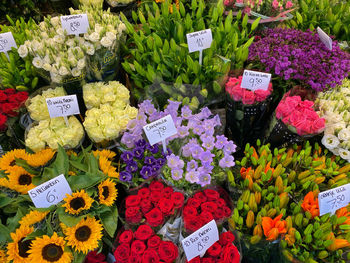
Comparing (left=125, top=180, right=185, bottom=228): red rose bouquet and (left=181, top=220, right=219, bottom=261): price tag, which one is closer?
(left=181, top=220, right=219, bottom=261): price tag

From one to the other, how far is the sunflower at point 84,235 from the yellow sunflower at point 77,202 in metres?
0.07

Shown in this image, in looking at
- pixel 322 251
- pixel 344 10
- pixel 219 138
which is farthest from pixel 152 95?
pixel 344 10

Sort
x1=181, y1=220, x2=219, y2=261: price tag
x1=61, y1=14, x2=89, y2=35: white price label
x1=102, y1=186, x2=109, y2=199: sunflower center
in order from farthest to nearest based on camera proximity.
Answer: x1=61, y1=14, x2=89, y2=35: white price label
x1=102, y1=186, x2=109, y2=199: sunflower center
x1=181, y1=220, x2=219, y2=261: price tag

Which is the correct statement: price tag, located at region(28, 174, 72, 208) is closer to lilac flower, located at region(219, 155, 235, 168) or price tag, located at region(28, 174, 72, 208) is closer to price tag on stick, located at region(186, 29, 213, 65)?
lilac flower, located at region(219, 155, 235, 168)

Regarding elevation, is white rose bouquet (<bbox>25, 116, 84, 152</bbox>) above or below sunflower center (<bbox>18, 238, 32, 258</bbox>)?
above

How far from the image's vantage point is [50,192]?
1.27 meters

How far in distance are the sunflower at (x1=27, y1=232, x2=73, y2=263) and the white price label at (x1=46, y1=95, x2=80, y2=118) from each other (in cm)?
68

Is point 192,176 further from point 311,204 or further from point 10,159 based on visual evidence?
point 10,159

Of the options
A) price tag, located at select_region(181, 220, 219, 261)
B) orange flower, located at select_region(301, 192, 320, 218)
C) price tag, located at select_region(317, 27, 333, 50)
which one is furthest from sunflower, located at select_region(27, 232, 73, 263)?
price tag, located at select_region(317, 27, 333, 50)

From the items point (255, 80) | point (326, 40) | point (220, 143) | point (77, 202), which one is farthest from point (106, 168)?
point (326, 40)

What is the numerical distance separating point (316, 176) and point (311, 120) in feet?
1.05

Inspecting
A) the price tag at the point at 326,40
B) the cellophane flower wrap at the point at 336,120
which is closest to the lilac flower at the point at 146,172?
the cellophane flower wrap at the point at 336,120

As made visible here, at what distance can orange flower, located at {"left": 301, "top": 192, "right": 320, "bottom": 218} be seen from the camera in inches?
50.1

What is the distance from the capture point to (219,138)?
148 cm
